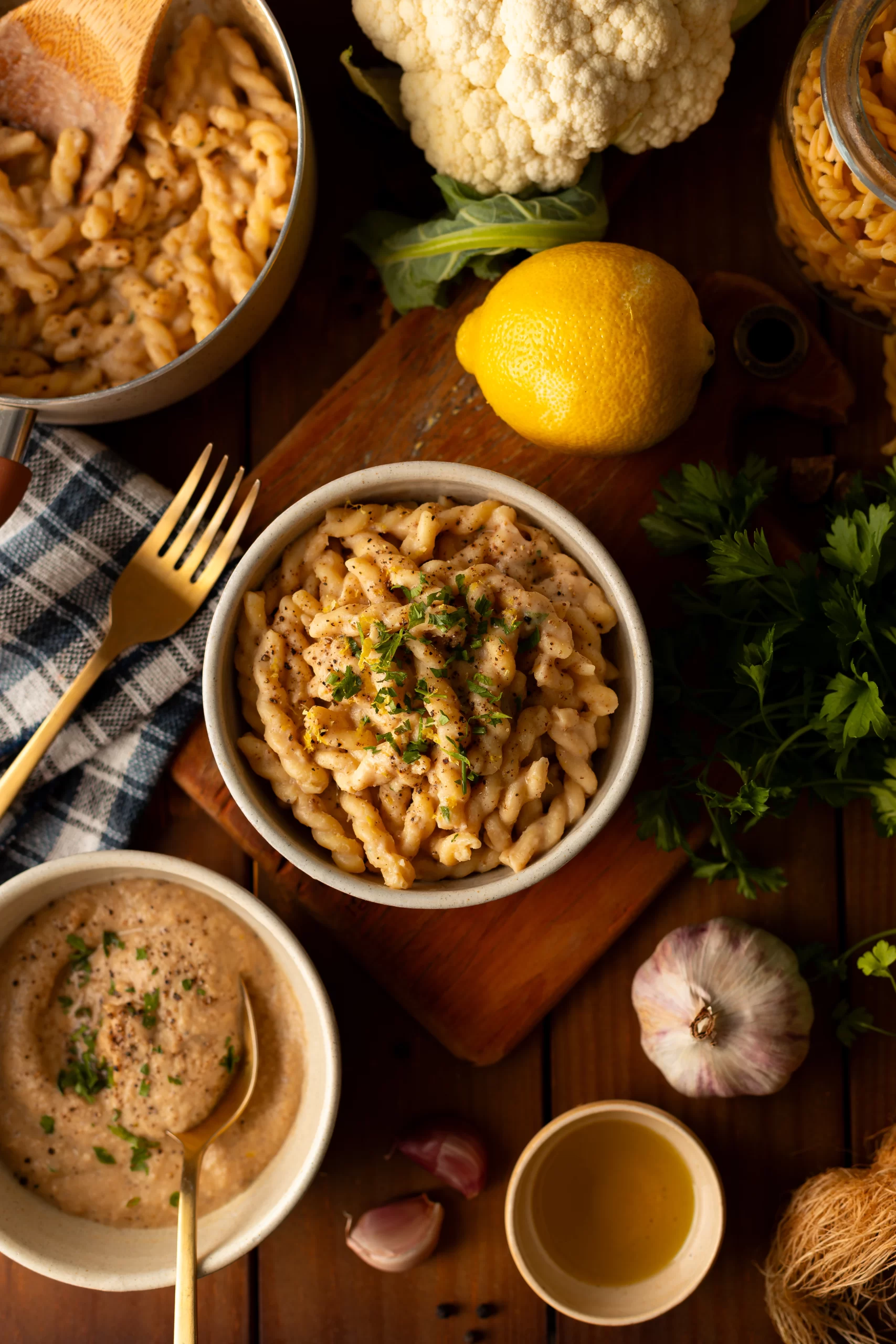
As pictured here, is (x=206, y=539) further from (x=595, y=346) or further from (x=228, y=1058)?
(x=228, y=1058)

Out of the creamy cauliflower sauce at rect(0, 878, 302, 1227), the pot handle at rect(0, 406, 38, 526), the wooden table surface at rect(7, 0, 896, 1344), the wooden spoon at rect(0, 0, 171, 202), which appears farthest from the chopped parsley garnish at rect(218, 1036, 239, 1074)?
the wooden spoon at rect(0, 0, 171, 202)

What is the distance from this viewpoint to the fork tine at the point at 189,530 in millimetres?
1856

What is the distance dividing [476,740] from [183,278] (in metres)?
0.97

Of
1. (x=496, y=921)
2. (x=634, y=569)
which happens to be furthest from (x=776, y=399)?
(x=496, y=921)

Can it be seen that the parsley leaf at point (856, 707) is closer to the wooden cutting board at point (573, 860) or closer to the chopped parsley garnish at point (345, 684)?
the wooden cutting board at point (573, 860)

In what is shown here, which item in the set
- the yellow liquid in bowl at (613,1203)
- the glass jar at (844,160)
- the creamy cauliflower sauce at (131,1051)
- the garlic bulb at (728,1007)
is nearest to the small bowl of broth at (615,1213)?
the yellow liquid in bowl at (613,1203)

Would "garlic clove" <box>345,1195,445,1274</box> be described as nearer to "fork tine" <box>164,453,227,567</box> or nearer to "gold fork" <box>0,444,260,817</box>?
"gold fork" <box>0,444,260,817</box>

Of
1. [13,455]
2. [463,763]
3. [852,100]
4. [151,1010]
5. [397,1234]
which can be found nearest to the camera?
[463,763]

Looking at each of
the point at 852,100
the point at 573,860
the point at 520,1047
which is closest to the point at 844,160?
the point at 852,100

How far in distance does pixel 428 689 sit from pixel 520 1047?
850 millimetres

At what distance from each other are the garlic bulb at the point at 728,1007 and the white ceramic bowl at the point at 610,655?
43 centimetres

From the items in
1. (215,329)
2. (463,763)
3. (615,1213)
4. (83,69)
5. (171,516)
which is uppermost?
(83,69)

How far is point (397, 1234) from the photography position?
1925mm

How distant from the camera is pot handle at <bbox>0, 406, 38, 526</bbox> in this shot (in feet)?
5.46
